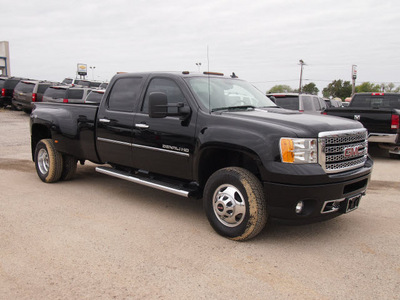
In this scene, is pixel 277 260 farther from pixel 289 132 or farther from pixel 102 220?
pixel 102 220

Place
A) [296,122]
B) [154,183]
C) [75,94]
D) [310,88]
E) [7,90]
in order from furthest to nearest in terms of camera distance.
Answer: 1. [310,88]
2. [7,90]
3. [75,94]
4. [154,183]
5. [296,122]

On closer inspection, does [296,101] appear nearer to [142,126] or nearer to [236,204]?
[142,126]

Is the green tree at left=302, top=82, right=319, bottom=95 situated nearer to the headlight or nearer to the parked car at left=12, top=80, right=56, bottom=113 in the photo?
the parked car at left=12, top=80, right=56, bottom=113

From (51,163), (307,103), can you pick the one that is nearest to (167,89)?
(51,163)

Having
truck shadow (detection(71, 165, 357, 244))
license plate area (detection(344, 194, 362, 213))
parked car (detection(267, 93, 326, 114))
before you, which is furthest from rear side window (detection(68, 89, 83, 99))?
license plate area (detection(344, 194, 362, 213))

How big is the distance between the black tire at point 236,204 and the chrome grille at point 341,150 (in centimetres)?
74

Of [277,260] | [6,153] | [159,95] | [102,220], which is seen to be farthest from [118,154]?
[6,153]

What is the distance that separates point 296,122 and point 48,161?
15.3 ft

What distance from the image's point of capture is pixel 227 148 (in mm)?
4305

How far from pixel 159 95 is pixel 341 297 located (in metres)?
2.84

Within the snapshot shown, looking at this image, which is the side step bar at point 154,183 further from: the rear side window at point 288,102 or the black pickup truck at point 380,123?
the rear side window at point 288,102

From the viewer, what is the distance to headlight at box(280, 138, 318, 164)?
389 cm

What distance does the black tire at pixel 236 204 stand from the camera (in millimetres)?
4047

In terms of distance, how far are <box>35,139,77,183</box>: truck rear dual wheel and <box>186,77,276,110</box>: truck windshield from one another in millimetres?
3061
